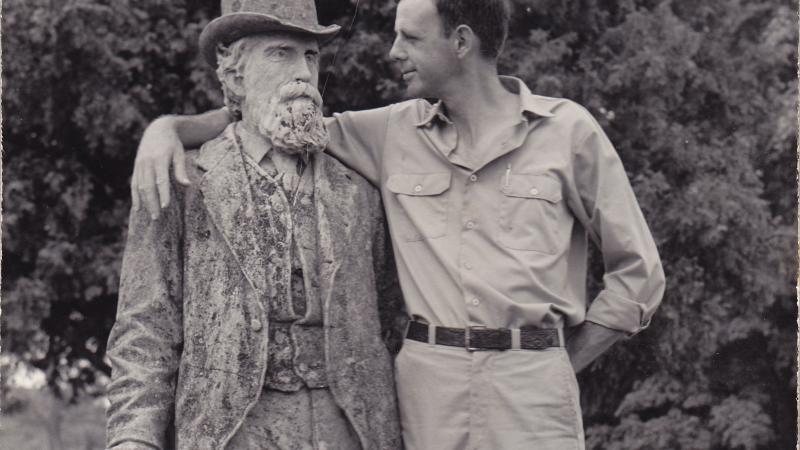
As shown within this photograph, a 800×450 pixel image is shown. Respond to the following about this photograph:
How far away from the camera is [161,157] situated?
495cm

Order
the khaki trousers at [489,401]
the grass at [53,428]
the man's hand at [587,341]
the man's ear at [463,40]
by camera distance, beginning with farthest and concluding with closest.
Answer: the grass at [53,428]
the man's hand at [587,341]
the man's ear at [463,40]
the khaki trousers at [489,401]

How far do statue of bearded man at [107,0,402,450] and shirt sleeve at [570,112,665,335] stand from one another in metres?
0.74

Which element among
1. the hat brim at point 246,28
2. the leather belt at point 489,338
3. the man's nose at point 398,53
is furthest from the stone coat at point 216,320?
the man's nose at point 398,53

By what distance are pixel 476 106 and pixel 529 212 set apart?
42cm

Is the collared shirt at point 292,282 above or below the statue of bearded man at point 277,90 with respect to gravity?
below

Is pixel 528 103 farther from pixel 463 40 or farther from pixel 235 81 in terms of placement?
pixel 235 81

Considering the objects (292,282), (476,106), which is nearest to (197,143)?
(292,282)

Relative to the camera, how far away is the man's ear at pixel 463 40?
517 cm

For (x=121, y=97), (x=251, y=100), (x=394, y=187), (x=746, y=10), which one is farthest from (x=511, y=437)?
(x=746, y=10)

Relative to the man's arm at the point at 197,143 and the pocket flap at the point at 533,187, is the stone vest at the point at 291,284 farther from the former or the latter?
the pocket flap at the point at 533,187

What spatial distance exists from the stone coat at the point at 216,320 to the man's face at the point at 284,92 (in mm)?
133

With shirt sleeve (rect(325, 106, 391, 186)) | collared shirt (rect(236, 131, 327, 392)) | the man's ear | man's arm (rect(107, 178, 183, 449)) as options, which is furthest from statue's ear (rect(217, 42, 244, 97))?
the man's ear

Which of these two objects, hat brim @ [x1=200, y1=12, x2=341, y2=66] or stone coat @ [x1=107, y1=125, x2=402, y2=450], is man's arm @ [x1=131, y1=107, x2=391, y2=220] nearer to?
stone coat @ [x1=107, y1=125, x2=402, y2=450]

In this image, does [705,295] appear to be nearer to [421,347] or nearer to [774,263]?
[774,263]
